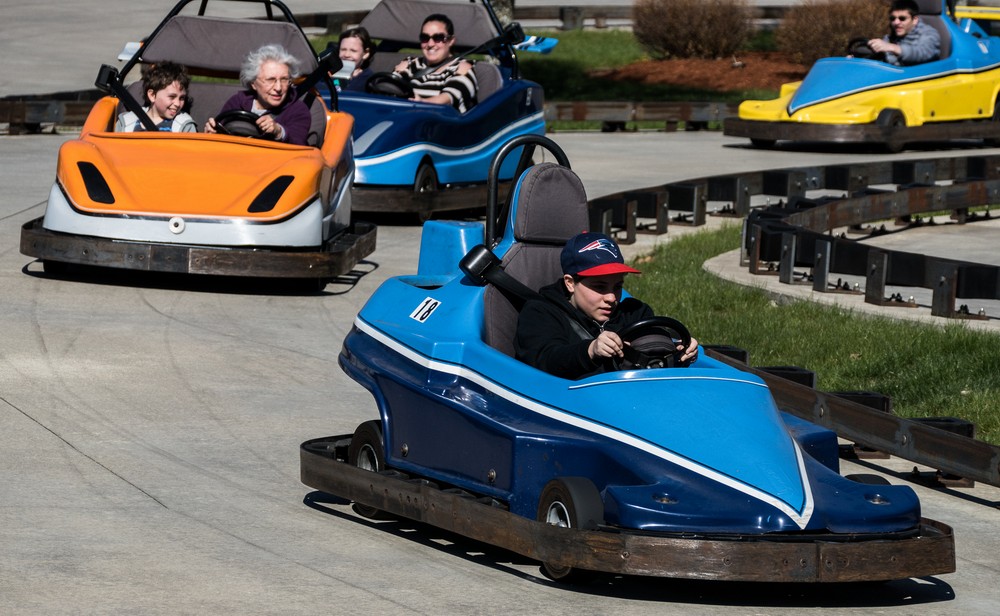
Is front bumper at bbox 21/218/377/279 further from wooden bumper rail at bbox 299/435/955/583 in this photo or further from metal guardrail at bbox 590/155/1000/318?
wooden bumper rail at bbox 299/435/955/583

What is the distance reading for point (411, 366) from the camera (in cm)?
651

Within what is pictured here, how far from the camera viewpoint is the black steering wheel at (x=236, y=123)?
11602 mm

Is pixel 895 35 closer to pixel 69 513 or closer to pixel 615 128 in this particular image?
pixel 615 128

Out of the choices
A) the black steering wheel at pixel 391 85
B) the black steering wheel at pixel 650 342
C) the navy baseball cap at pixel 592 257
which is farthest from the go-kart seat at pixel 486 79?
the black steering wheel at pixel 650 342

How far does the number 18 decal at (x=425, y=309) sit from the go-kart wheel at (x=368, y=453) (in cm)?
42

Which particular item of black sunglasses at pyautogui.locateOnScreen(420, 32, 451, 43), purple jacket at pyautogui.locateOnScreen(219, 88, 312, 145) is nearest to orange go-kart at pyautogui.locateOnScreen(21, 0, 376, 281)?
purple jacket at pyautogui.locateOnScreen(219, 88, 312, 145)

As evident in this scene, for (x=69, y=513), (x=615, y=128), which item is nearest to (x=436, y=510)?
(x=69, y=513)

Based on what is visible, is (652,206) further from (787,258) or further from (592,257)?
(592,257)

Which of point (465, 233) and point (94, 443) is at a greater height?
point (465, 233)

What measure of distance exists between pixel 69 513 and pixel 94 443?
3.58 feet

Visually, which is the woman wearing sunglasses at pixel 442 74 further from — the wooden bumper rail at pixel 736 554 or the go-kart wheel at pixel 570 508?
the wooden bumper rail at pixel 736 554

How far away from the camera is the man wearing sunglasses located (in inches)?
797

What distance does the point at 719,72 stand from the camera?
101ft

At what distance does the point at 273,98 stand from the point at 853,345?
4.25 m
